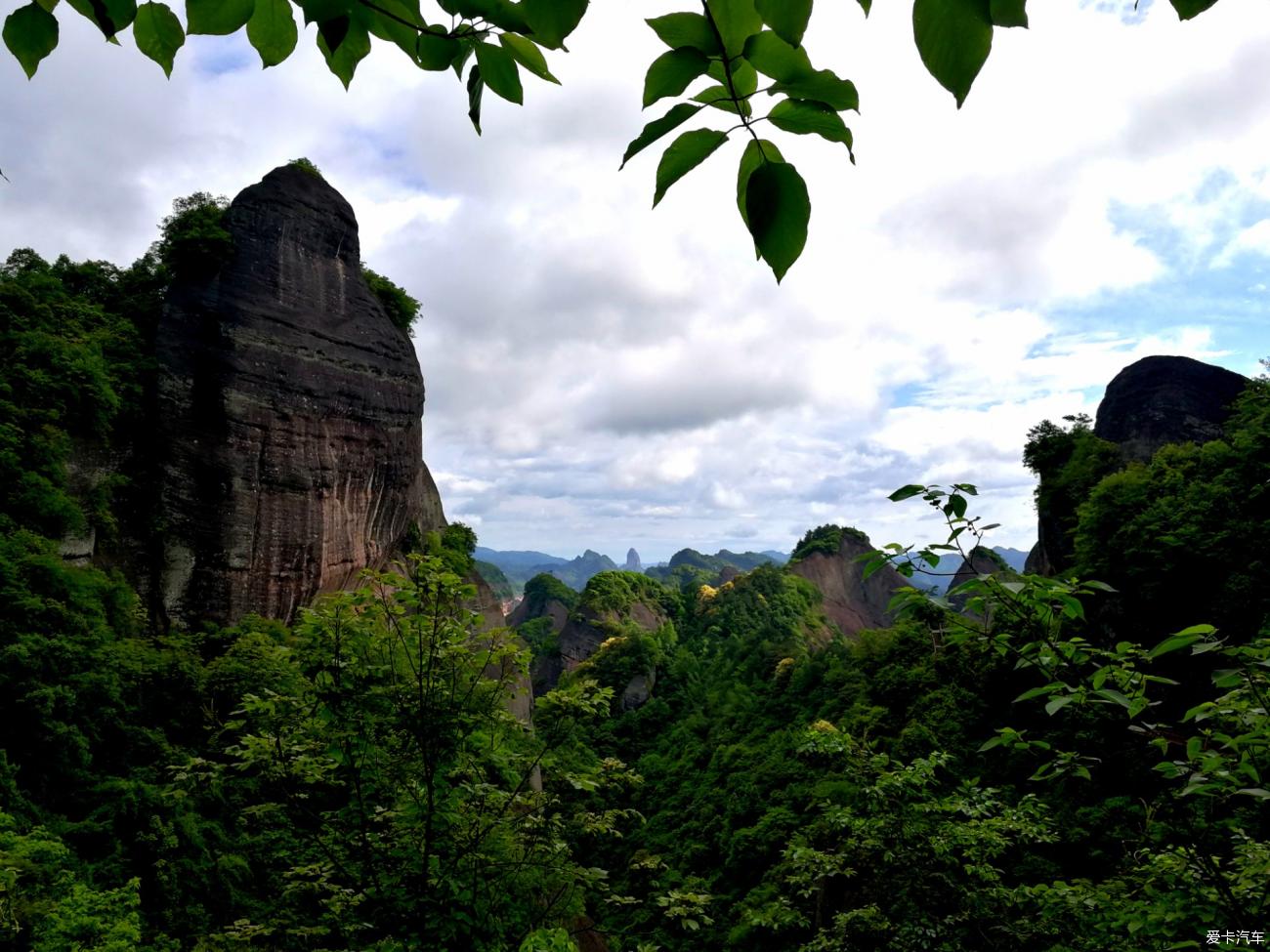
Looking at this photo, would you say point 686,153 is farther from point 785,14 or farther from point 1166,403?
point 1166,403

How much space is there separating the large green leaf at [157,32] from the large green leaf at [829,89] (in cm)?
90

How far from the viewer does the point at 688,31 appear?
66 cm

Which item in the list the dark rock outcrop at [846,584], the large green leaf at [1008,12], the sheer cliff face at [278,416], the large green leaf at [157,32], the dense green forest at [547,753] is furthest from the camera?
the dark rock outcrop at [846,584]

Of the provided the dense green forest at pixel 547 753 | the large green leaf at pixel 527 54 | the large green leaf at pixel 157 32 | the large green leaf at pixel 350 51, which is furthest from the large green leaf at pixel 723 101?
the dense green forest at pixel 547 753

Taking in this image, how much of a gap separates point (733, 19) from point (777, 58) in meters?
0.06

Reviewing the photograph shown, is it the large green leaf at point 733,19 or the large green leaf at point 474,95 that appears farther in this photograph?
the large green leaf at point 474,95

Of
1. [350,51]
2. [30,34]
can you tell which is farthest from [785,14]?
[30,34]

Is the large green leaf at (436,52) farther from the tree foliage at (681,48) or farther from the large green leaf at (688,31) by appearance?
the large green leaf at (688,31)

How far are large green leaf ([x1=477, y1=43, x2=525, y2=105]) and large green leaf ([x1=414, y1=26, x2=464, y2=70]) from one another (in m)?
0.07

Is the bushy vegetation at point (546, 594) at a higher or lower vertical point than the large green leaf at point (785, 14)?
lower

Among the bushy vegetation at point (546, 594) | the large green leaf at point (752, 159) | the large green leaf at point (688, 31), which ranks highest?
the large green leaf at point (688, 31)

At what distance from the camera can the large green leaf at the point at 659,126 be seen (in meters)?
0.66

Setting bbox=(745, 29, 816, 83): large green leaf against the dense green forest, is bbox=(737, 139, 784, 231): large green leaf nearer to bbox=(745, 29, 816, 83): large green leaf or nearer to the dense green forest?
bbox=(745, 29, 816, 83): large green leaf

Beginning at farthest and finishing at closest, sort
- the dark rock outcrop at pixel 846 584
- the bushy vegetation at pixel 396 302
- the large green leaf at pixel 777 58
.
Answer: the dark rock outcrop at pixel 846 584 → the bushy vegetation at pixel 396 302 → the large green leaf at pixel 777 58
